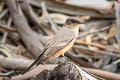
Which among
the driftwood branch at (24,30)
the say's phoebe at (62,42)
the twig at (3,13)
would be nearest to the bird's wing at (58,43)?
the say's phoebe at (62,42)

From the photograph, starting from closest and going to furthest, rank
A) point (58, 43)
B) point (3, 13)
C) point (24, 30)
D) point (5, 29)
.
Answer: point (58, 43) < point (24, 30) < point (5, 29) < point (3, 13)

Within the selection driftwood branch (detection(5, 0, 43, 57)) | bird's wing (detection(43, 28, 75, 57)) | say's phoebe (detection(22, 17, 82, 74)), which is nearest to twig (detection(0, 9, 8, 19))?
driftwood branch (detection(5, 0, 43, 57))

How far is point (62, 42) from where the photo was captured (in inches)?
210

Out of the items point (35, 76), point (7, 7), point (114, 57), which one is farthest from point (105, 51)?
point (35, 76)

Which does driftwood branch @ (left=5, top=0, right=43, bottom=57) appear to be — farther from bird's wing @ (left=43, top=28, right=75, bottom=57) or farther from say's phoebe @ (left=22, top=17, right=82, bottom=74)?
bird's wing @ (left=43, top=28, right=75, bottom=57)

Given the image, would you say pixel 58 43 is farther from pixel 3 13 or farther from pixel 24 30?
pixel 3 13

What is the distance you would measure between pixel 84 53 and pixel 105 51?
45 cm

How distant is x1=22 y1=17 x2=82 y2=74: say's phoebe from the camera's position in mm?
4984

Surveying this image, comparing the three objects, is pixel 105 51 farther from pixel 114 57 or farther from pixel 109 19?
pixel 109 19

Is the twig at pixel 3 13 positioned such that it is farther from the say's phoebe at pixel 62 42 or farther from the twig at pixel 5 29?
the say's phoebe at pixel 62 42

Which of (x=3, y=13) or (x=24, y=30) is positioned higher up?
(x=3, y=13)

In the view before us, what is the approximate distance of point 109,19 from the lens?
8734 mm

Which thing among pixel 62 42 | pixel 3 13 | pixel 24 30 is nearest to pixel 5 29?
pixel 24 30

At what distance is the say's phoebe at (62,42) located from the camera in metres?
4.98
